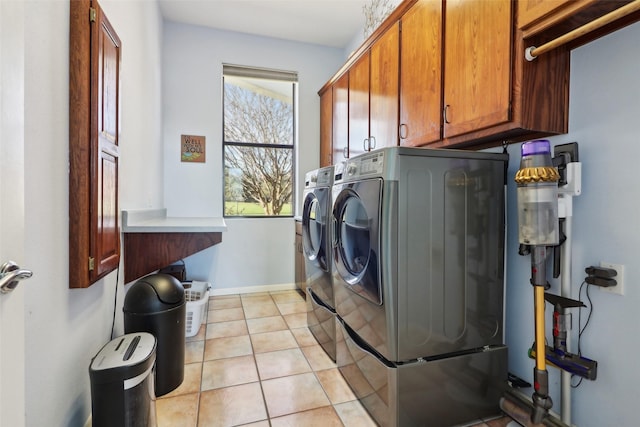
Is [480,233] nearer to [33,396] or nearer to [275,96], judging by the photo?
[33,396]

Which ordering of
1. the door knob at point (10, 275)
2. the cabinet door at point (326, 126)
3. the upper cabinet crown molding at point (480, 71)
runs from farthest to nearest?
the cabinet door at point (326, 126) < the upper cabinet crown molding at point (480, 71) < the door knob at point (10, 275)

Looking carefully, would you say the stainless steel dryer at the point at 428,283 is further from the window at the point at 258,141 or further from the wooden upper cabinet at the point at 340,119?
the window at the point at 258,141

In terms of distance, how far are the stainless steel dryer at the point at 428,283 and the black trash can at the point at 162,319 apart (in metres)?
1.04

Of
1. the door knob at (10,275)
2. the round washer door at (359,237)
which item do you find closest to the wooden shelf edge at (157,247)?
the round washer door at (359,237)

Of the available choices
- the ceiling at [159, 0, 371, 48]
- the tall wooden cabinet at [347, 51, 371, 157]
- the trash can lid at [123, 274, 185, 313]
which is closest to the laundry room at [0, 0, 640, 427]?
the trash can lid at [123, 274, 185, 313]

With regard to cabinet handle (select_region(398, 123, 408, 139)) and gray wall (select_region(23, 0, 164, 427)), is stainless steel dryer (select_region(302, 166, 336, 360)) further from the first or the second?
gray wall (select_region(23, 0, 164, 427))

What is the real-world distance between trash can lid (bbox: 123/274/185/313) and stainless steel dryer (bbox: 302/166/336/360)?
3.12 ft

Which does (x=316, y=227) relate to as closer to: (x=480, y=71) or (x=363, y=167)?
(x=363, y=167)

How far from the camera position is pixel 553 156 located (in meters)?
1.47

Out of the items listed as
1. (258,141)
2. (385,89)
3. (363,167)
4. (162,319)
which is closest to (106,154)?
(162,319)

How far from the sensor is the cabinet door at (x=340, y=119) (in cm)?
314

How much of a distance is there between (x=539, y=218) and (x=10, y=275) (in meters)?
1.66

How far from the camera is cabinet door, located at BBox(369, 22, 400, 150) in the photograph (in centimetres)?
228

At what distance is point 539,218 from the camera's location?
1257 mm
